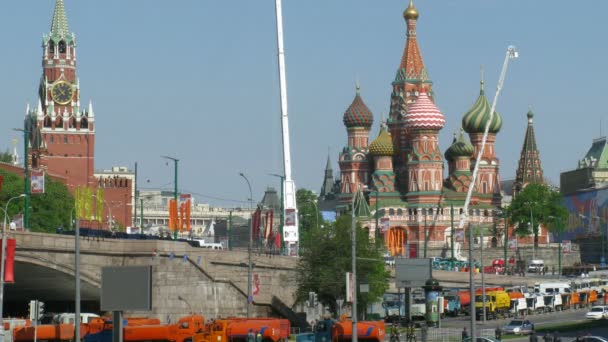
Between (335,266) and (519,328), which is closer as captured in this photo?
(519,328)

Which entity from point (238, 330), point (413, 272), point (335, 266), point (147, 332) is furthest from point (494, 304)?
point (147, 332)

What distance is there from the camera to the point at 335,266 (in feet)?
379

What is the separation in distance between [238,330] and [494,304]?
3762 cm

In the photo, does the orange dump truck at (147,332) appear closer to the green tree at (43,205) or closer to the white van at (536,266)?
the green tree at (43,205)

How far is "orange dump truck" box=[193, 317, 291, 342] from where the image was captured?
278 feet

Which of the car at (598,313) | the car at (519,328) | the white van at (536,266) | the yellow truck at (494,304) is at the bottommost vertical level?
the car at (519,328)

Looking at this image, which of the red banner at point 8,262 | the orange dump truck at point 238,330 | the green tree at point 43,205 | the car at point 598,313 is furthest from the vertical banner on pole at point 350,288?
the green tree at point 43,205

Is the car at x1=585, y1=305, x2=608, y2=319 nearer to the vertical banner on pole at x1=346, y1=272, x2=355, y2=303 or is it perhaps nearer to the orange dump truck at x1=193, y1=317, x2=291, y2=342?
the orange dump truck at x1=193, y1=317, x2=291, y2=342

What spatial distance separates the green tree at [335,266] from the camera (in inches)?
4498

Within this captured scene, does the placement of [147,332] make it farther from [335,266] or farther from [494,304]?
[494,304]

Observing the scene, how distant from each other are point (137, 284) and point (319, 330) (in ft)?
105

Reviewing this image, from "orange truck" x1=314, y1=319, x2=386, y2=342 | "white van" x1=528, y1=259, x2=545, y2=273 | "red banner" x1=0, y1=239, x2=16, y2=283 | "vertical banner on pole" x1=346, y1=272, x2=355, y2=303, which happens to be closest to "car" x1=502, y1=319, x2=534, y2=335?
"orange truck" x1=314, y1=319, x2=386, y2=342

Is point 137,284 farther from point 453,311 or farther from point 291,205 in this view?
point 291,205

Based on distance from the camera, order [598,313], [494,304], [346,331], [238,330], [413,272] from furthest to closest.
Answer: [494,304], [598,313], [413,272], [346,331], [238,330]
